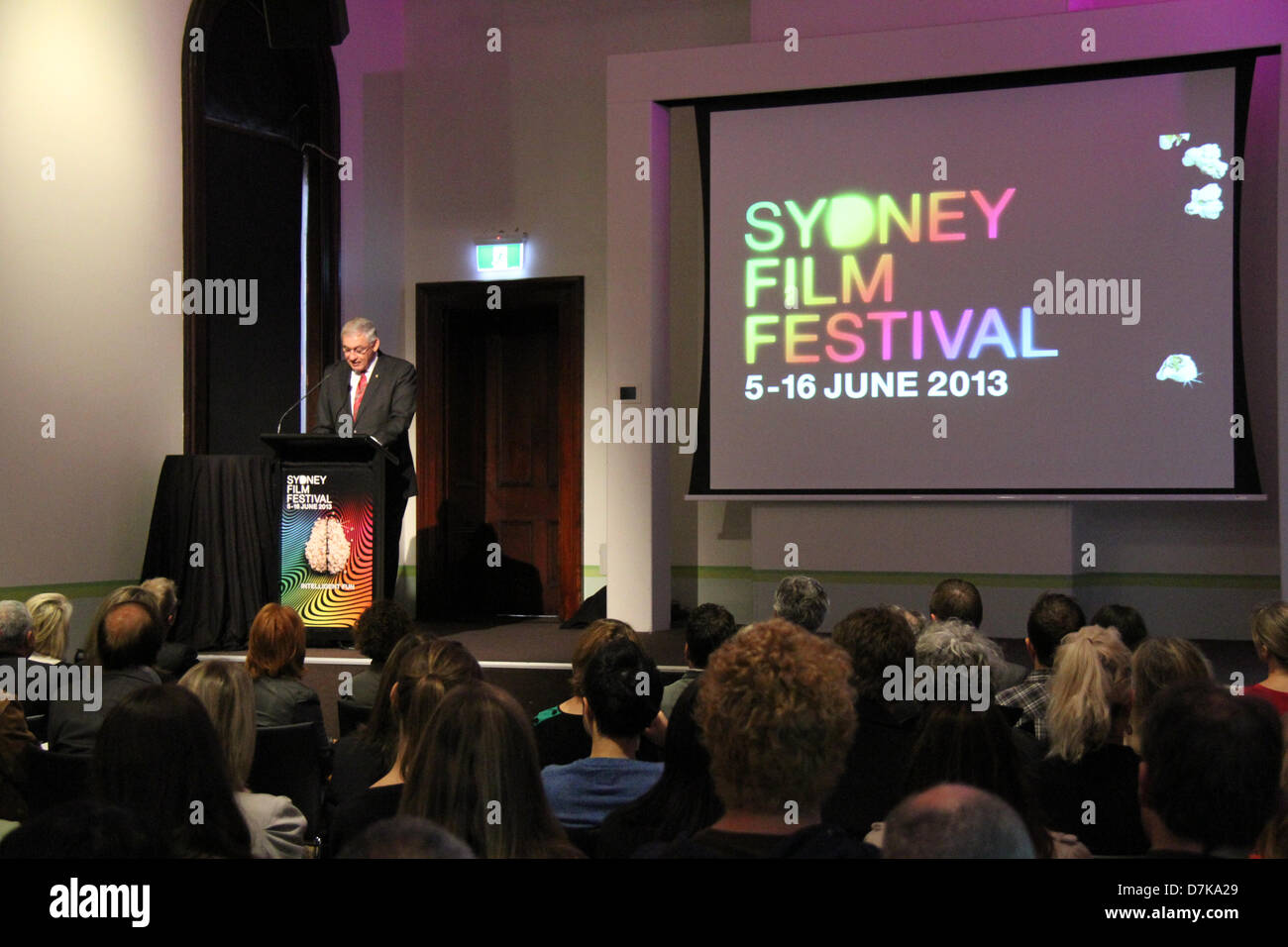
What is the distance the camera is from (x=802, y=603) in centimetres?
397

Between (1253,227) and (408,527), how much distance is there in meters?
5.37

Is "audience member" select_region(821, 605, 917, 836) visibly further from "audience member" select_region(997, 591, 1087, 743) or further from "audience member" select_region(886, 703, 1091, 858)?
"audience member" select_region(886, 703, 1091, 858)

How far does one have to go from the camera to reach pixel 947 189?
22.4 feet

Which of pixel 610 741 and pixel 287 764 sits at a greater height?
pixel 610 741

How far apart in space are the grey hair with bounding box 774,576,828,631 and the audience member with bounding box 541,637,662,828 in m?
1.43

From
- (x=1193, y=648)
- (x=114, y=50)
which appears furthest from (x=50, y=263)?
(x=1193, y=648)

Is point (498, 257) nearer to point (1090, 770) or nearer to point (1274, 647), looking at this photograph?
point (1274, 647)

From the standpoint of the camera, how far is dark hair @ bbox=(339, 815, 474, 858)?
120 cm

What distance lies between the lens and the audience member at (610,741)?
2.28 m

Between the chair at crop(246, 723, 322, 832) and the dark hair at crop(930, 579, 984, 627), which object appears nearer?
the chair at crop(246, 723, 322, 832)

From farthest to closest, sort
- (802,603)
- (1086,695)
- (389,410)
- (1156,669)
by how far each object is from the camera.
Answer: (389,410) → (802,603) → (1156,669) → (1086,695)

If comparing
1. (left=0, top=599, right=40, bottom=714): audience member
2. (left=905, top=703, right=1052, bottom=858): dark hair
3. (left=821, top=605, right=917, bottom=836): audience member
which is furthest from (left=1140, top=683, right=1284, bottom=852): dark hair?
(left=0, top=599, right=40, bottom=714): audience member

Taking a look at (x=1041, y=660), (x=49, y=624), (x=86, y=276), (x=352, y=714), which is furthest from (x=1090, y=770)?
(x=86, y=276)

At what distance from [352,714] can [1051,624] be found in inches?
73.0
